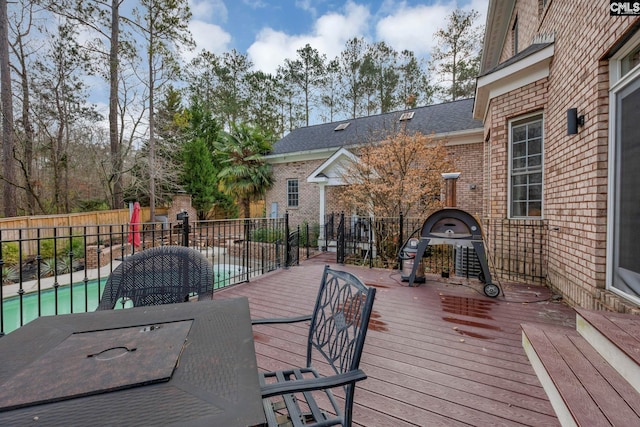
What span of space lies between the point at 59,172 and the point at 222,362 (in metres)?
16.5

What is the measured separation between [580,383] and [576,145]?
9.70 feet

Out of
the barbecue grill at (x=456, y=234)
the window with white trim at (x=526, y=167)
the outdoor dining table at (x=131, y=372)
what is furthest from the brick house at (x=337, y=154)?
the outdoor dining table at (x=131, y=372)

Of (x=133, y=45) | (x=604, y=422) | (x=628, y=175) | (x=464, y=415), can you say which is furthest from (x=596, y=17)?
(x=133, y=45)

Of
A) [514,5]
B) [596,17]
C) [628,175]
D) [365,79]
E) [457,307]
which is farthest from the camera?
[365,79]

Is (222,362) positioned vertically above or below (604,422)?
above

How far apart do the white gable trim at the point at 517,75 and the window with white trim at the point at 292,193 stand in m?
8.80

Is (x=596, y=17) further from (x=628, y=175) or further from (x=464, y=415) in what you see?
(x=464, y=415)

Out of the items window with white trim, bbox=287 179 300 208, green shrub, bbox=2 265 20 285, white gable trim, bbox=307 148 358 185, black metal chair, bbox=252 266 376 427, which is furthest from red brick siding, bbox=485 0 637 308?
green shrub, bbox=2 265 20 285

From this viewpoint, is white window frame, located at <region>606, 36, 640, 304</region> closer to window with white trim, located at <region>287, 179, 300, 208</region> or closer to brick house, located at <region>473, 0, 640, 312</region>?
brick house, located at <region>473, 0, 640, 312</region>

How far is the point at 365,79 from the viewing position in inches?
723

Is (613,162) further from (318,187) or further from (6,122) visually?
(6,122)

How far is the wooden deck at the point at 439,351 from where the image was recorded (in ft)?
5.95

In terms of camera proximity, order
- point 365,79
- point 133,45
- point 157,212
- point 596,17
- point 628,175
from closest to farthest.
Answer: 1. point 628,175
2. point 596,17
3. point 133,45
4. point 157,212
5. point 365,79

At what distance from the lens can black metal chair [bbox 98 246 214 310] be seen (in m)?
2.10
